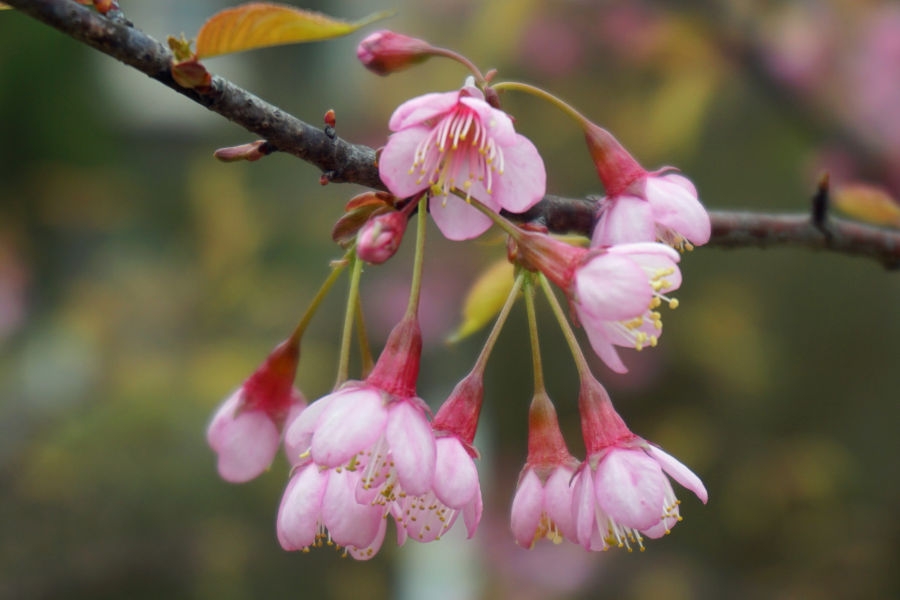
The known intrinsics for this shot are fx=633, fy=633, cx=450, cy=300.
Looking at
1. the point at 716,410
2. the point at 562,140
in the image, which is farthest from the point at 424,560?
the point at 562,140

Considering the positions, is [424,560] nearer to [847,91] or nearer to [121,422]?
[121,422]

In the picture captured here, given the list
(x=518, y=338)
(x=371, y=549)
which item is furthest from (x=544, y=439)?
(x=518, y=338)

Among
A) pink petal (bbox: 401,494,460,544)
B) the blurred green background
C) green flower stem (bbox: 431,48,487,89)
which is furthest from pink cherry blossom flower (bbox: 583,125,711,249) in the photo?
the blurred green background

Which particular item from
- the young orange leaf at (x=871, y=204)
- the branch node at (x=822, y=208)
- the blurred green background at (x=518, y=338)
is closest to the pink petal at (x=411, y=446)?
the branch node at (x=822, y=208)

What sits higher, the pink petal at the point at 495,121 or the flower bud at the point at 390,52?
the flower bud at the point at 390,52

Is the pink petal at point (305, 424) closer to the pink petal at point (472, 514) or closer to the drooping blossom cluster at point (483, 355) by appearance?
the drooping blossom cluster at point (483, 355)

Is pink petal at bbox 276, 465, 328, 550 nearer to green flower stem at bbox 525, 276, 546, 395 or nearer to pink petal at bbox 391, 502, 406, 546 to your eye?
pink petal at bbox 391, 502, 406, 546

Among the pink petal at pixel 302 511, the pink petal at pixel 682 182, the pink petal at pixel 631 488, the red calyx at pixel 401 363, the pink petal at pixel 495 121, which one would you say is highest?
the pink petal at pixel 495 121
